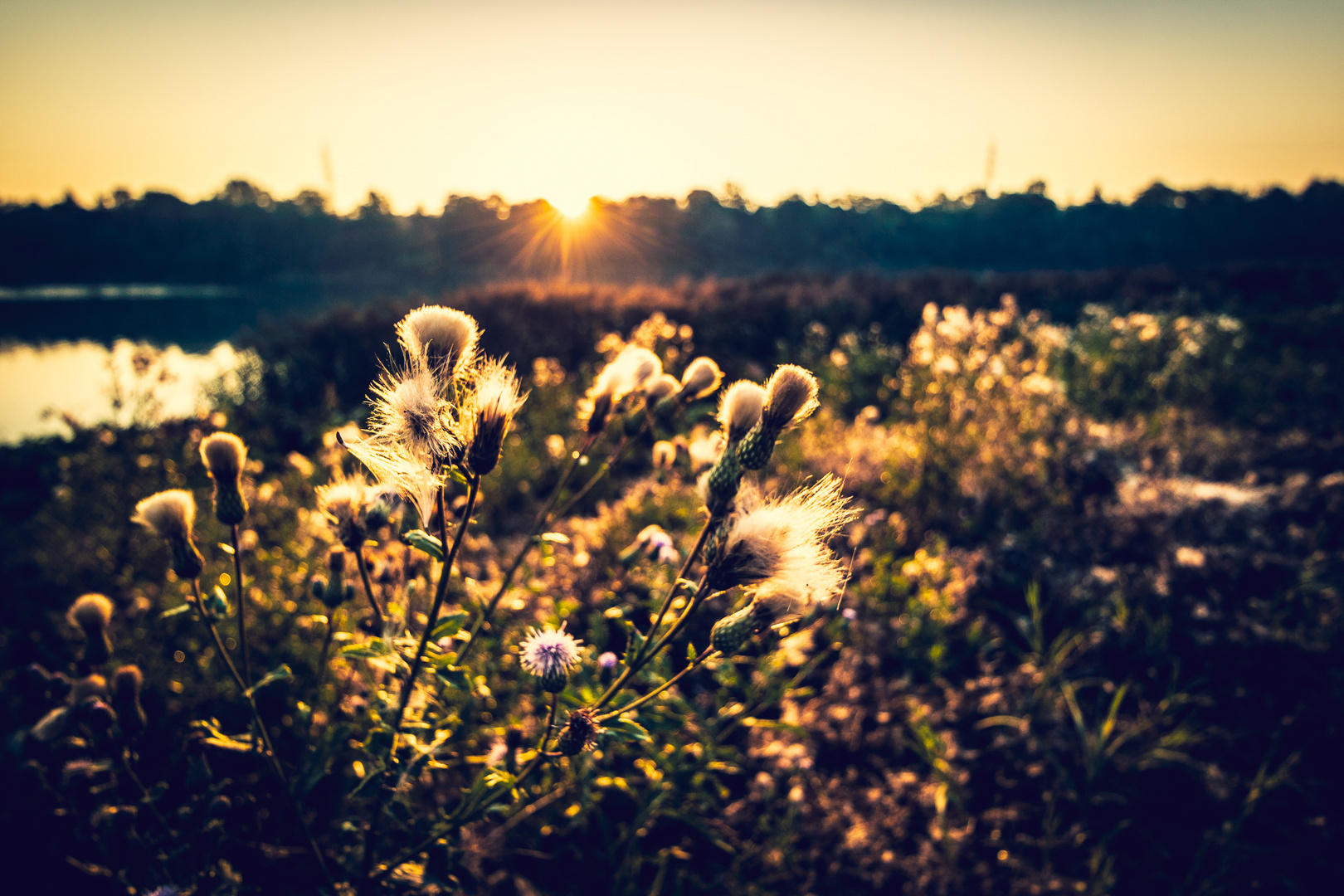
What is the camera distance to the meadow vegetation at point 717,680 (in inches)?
49.9

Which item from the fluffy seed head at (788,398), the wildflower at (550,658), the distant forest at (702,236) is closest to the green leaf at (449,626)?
the wildflower at (550,658)

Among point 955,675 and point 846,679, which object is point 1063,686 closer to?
point 955,675

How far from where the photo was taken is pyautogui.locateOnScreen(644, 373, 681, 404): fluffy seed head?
1402 mm

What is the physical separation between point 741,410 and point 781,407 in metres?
0.09

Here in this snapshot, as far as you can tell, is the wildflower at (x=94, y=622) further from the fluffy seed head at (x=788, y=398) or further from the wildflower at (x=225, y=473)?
the fluffy seed head at (x=788, y=398)

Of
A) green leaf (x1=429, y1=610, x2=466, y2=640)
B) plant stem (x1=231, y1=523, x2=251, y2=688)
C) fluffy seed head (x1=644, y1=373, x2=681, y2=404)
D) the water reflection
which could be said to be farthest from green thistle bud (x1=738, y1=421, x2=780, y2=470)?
the water reflection

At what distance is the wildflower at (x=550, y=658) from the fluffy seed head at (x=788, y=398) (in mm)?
589

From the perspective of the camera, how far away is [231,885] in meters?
1.11

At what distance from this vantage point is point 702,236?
34.4 m

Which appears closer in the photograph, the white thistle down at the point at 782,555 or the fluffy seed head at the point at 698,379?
the white thistle down at the point at 782,555

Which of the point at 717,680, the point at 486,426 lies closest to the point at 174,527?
the point at 486,426

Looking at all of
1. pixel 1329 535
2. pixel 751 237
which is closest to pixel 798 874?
pixel 1329 535

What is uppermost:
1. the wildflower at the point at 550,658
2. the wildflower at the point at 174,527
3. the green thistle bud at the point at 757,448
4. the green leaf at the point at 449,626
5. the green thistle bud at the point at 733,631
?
the green thistle bud at the point at 757,448

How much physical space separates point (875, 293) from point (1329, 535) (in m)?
10.5
